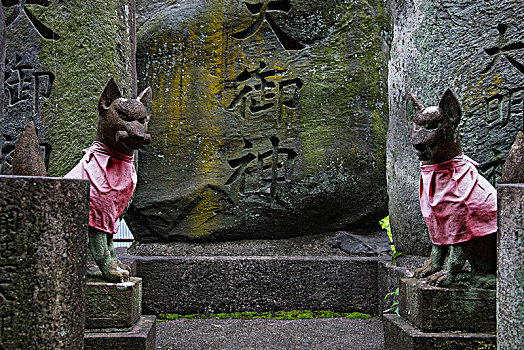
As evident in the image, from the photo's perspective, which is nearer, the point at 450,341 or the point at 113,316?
the point at 450,341

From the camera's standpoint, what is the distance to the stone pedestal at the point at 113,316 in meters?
2.77

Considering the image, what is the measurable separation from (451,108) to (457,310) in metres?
1.05

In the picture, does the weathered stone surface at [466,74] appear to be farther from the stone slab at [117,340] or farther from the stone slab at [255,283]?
the stone slab at [117,340]

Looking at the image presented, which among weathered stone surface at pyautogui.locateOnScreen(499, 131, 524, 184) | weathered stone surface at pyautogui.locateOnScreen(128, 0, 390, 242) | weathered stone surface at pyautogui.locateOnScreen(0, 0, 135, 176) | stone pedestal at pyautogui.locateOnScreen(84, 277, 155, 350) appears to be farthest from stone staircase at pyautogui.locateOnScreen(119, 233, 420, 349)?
weathered stone surface at pyautogui.locateOnScreen(499, 131, 524, 184)

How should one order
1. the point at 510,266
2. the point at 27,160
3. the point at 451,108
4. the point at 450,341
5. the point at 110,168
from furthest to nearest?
the point at 110,168 → the point at 451,108 → the point at 450,341 → the point at 27,160 → the point at 510,266

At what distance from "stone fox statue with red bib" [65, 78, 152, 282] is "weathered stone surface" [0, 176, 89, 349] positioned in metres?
1.13

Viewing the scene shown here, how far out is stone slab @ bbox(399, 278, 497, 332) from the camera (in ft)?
8.89

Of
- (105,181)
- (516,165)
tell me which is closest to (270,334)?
(105,181)

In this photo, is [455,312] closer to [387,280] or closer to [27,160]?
[387,280]

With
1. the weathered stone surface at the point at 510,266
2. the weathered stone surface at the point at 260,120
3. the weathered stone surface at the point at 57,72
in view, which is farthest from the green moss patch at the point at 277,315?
the weathered stone surface at the point at 510,266

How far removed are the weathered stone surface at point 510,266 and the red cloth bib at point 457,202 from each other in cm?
115

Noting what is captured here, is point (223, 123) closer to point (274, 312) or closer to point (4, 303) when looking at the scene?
point (274, 312)

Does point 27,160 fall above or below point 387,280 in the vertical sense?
above

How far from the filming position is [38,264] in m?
1.62
